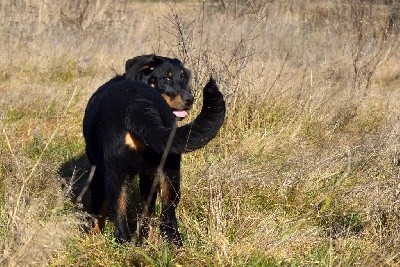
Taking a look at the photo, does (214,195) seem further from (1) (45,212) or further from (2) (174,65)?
(2) (174,65)

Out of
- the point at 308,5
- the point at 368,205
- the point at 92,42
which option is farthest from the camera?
the point at 308,5

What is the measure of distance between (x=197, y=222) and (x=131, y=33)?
729cm

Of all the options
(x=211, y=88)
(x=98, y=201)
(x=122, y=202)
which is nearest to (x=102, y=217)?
(x=98, y=201)

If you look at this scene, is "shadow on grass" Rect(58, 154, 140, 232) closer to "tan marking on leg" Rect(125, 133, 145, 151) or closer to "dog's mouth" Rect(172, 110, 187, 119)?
"tan marking on leg" Rect(125, 133, 145, 151)

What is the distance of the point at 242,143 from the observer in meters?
4.97

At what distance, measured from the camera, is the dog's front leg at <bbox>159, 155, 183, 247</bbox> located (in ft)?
9.88

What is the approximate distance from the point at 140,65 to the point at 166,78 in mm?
207

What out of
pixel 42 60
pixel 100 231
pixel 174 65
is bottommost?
pixel 42 60

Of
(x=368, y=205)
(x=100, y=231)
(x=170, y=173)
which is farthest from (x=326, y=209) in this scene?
(x=100, y=231)

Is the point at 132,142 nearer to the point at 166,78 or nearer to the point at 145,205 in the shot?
the point at 145,205

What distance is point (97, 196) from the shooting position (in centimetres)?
346

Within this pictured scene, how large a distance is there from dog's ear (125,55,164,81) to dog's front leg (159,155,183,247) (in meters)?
1.13

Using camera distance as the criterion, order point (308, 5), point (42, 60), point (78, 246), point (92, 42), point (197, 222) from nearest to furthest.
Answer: point (78, 246), point (197, 222), point (42, 60), point (92, 42), point (308, 5)

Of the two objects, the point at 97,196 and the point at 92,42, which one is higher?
the point at 97,196
